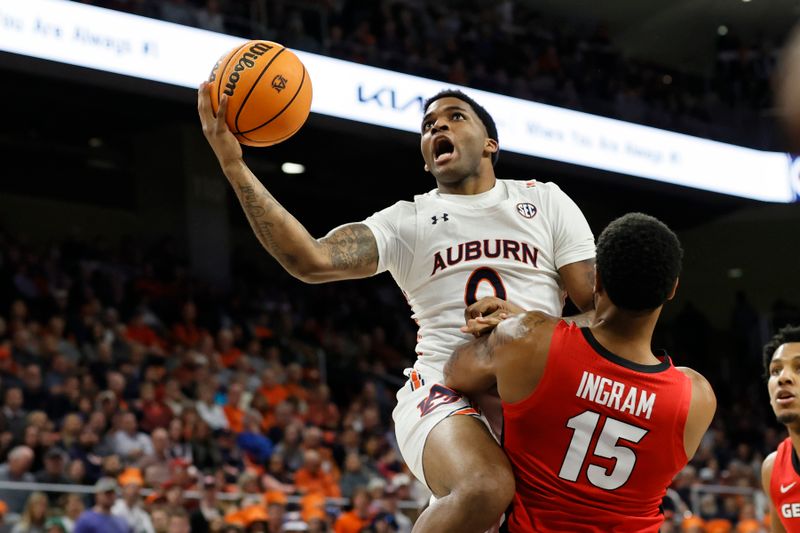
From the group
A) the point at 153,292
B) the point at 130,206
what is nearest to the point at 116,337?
the point at 153,292

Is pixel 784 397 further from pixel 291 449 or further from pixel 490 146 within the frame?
pixel 291 449

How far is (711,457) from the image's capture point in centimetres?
1672

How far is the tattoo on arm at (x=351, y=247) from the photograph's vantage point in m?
4.36

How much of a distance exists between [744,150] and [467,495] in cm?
1655

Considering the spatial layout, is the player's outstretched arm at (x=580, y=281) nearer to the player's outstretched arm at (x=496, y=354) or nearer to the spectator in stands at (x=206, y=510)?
the player's outstretched arm at (x=496, y=354)

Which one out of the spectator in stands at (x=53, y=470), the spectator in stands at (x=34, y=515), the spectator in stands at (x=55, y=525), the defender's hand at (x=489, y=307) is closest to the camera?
the defender's hand at (x=489, y=307)

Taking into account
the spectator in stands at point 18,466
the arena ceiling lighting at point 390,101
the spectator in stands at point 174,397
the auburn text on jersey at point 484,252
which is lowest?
the spectator in stands at point 18,466

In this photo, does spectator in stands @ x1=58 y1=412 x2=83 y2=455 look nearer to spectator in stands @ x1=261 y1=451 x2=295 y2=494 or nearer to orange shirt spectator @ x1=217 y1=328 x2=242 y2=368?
spectator in stands @ x1=261 y1=451 x2=295 y2=494

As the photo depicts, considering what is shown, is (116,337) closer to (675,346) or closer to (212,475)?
(212,475)

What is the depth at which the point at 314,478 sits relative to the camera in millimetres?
11680

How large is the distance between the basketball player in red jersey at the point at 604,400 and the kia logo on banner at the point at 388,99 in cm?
1207

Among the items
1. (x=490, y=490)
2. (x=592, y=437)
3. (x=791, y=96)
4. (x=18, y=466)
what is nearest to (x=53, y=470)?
(x=18, y=466)

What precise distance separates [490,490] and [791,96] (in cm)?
207

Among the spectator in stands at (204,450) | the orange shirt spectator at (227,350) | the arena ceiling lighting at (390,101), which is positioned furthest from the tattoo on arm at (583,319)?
the orange shirt spectator at (227,350)
